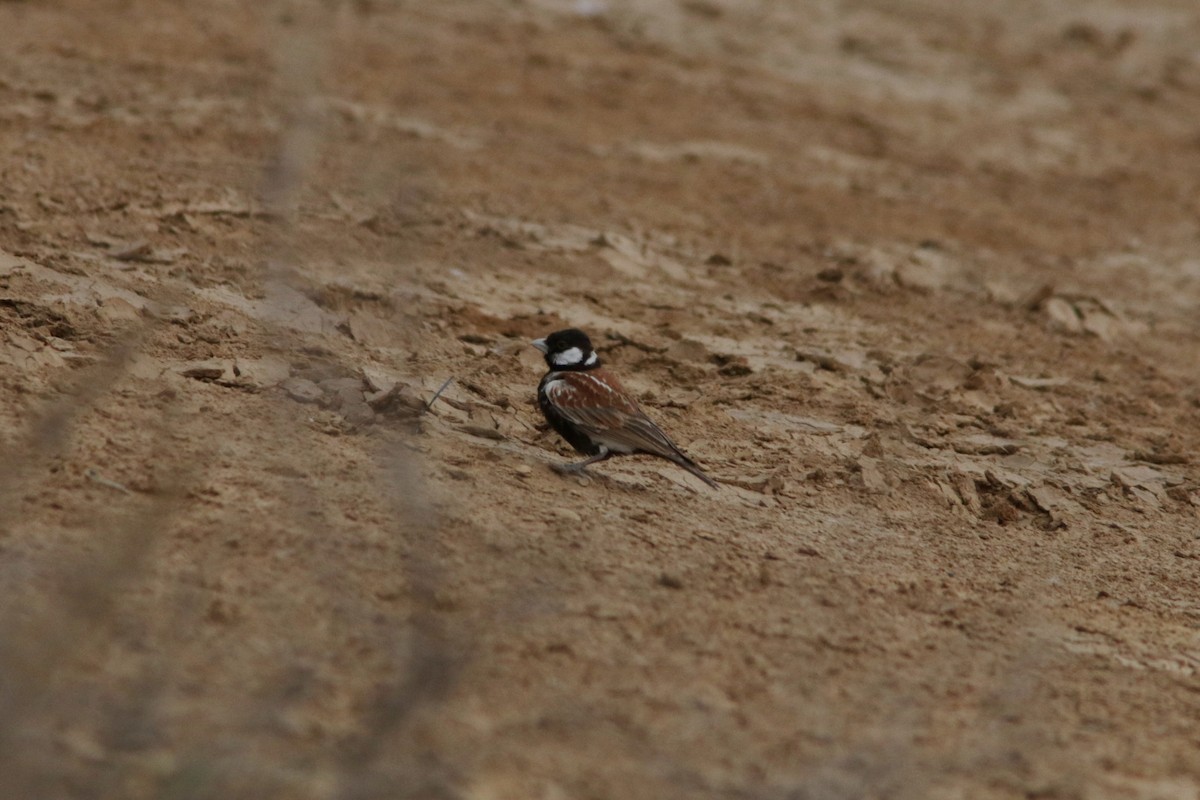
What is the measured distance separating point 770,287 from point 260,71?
468cm

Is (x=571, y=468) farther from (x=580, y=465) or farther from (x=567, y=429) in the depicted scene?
(x=567, y=429)

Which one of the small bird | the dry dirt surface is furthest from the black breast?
the dry dirt surface

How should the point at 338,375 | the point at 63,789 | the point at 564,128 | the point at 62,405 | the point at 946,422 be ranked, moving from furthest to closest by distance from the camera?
the point at 564,128, the point at 946,422, the point at 338,375, the point at 62,405, the point at 63,789

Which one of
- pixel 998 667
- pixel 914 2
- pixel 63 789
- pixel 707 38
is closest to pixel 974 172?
pixel 707 38

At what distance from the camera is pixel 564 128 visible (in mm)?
12977

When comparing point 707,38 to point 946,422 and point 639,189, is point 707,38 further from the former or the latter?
point 946,422

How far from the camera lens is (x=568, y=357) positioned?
784 cm

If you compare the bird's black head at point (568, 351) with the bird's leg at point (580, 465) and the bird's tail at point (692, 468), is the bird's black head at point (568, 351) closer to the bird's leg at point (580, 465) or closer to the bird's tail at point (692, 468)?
the bird's leg at point (580, 465)

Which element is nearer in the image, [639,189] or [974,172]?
[639,189]

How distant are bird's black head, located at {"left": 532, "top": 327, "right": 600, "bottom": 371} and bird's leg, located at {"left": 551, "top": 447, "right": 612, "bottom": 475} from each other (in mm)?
667

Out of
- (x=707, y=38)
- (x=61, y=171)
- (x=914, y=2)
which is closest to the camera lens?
(x=61, y=171)

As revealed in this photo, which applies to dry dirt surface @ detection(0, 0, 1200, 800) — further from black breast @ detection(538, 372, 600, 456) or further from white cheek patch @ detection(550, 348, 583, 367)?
white cheek patch @ detection(550, 348, 583, 367)

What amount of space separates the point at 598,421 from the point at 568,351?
2.43 feet

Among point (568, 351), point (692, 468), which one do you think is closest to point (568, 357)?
point (568, 351)
